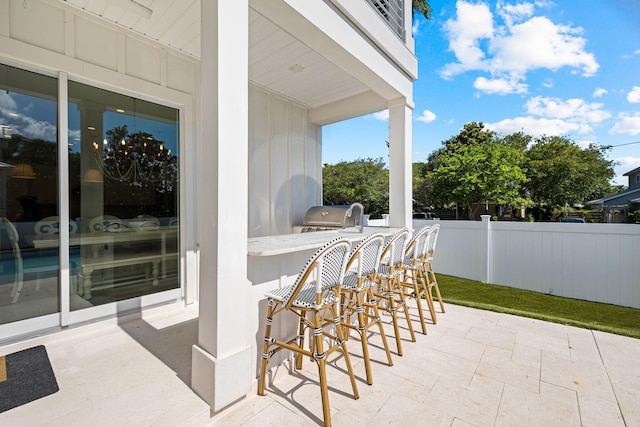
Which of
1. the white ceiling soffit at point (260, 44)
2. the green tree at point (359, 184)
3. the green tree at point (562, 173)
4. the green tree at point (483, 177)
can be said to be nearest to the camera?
the white ceiling soffit at point (260, 44)

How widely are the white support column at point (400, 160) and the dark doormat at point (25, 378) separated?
357 cm

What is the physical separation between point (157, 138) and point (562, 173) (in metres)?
17.2

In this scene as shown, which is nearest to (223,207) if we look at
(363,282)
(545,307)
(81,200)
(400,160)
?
(363,282)

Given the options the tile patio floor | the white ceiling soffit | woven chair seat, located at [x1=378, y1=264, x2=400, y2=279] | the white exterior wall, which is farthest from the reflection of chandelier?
woven chair seat, located at [x1=378, y1=264, x2=400, y2=279]

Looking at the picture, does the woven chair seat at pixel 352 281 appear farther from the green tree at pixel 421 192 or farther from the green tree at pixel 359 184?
the green tree at pixel 359 184

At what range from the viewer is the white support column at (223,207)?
5.20ft

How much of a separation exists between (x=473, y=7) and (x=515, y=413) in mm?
16409

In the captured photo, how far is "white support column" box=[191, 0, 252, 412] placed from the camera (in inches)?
62.4

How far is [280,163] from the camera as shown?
14.5 feet

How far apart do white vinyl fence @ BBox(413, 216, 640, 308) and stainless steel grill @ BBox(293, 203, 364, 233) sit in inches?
81.9

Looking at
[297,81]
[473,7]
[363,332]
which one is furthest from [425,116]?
[363,332]

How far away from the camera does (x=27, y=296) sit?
7.73ft

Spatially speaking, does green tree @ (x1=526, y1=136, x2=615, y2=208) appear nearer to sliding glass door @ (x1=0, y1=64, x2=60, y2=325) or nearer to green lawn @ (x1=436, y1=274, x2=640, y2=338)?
green lawn @ (x1=436, y1=274, x2=640, y2=338)

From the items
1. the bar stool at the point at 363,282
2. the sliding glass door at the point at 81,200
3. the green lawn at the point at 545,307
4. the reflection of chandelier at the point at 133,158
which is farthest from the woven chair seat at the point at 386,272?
the reflection of chandelier at the point at 133,158
